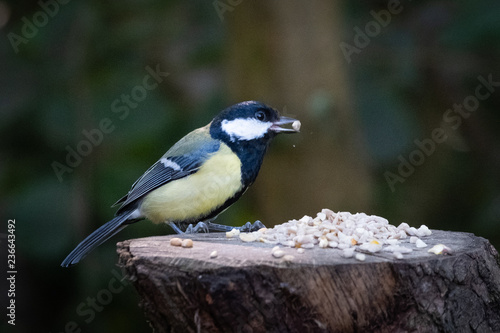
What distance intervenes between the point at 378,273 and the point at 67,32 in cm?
289

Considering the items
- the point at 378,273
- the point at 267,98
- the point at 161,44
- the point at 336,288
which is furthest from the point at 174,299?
the point at 161,44

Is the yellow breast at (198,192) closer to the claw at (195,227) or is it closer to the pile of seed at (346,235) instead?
the claw at (195,227)

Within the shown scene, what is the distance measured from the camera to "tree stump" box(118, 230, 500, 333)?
1.69 meters

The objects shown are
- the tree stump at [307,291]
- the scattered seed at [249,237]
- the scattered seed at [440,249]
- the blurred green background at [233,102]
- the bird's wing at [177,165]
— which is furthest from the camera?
the blurred green background at [233,102]

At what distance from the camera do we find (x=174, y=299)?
69.1 inches

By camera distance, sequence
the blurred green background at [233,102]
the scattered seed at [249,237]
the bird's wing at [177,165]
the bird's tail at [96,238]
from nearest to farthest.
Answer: the scattered seed at [249,237]
the bird's tail at [96,238]
the bird's wing at [177,165]
the blurred green background at [233,102]

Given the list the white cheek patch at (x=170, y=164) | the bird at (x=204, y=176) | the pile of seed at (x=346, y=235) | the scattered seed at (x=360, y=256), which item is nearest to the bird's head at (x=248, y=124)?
the bird at (x=204, y=176)

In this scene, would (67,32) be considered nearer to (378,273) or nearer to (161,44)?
(161,44)

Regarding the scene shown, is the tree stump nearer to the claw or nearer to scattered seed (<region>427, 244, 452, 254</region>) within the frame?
scattered seed (<region>427, 244, 452, 254</region>)

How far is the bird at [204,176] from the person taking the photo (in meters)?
2.63

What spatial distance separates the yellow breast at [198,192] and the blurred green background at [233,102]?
68cm

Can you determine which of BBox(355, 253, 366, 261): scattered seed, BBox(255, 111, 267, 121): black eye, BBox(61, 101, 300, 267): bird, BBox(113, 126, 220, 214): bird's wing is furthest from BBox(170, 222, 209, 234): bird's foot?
BBox(355, 253, 366, 261): scattered seed

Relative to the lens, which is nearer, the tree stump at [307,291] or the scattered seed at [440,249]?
the tree stump at [307,291]

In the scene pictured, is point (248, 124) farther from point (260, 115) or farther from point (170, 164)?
point (170, 164)
